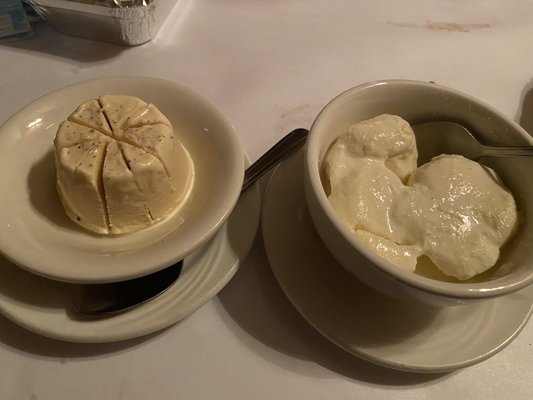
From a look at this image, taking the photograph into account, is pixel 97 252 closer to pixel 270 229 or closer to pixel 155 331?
pixel 155 331

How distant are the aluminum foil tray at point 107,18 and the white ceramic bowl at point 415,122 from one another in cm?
54

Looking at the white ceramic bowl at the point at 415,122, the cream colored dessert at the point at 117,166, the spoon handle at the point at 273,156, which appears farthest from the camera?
the spoon handle at the point at 273,156

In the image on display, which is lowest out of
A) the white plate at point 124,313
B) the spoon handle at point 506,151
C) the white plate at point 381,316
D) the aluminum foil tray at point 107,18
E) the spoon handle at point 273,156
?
the white plate at point 381,316

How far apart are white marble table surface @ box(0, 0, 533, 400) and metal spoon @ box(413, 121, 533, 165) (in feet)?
0.89

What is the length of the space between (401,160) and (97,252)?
1.61 feet

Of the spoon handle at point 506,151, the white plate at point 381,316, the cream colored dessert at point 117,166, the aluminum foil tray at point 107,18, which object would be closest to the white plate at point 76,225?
the cream colored dessert at point 117,166

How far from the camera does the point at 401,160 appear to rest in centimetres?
79

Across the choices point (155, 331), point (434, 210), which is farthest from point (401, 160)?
point (155, 331)

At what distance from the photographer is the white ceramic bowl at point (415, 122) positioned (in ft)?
1.97

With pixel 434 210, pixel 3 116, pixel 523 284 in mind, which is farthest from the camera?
pixel 3 116

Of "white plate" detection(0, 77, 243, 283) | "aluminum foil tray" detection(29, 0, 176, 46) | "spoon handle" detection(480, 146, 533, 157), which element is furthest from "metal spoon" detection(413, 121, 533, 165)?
"aluminum foil tray" detection(29, 0, 176, 46)

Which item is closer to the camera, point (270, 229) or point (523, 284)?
point (523, 284)

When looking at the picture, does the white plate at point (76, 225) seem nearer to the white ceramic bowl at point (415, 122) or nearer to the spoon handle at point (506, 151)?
the white ceramic bowl at point (415, 122)

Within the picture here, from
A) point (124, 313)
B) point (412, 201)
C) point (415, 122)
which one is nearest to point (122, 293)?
point (124, 313)
